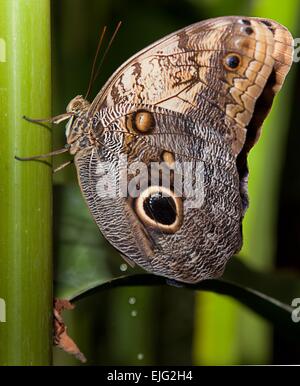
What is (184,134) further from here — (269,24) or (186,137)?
(269,24)

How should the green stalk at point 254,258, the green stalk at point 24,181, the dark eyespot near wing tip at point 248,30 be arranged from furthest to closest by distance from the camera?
the green stalk at point 254,258 → the dark eyespot near wing tip at point 248,30 → the green stalk at point 24,181

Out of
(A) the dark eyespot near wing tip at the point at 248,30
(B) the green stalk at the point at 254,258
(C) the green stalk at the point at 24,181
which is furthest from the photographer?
(B) the green stalk at the point at 254,258

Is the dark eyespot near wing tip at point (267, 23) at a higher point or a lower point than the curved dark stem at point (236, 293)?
higher

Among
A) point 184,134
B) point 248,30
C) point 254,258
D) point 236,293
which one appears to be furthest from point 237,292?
point 248,30

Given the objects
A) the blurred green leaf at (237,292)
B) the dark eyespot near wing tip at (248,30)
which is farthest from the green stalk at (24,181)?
the dark eyespot near wing tip at (248,30)

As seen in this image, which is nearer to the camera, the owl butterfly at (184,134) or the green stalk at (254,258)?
the owl butterfly at (184,134)

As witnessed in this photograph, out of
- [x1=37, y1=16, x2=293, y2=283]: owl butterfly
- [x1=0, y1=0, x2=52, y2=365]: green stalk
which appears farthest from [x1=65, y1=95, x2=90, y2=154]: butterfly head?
[x1=0, y1=0, x2=52, y2=365]: green stalk

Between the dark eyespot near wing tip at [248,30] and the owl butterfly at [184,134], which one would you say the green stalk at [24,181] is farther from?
the dark eyespot near wing tip at [248,30]
